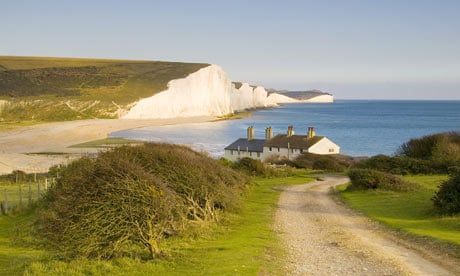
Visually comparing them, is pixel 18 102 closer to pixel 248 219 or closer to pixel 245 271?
pixel 248 219

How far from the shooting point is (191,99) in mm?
147750

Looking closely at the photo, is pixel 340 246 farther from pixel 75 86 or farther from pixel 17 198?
pixel 75 86

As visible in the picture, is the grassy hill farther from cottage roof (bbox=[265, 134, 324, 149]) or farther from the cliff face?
cottage roof (bbox=[265, 134, 324, 149])

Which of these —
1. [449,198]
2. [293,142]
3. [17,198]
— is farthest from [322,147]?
[449,198]

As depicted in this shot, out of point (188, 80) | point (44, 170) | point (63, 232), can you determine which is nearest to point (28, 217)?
point (63, 232)

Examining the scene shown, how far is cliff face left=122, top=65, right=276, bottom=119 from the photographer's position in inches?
5226

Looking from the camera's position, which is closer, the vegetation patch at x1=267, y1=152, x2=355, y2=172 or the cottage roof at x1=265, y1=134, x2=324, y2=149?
the vegetation patch at x1=267, y1=152, x2=355, y2=172

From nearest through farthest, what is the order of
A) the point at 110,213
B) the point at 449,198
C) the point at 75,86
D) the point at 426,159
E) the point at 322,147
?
the point at 110,213
the point at 449,198
the point at 426,159
the point at 322,147
the point at 75,86

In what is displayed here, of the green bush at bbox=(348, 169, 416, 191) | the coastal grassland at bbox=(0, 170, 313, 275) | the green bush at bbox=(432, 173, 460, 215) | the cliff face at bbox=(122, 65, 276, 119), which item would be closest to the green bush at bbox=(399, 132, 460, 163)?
the green bush at bbox=(348, 169, 416, 191)

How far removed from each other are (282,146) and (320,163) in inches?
Result: 321

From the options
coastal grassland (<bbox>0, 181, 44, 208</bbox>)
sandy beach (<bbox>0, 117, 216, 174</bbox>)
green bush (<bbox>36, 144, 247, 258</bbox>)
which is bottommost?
sandy beach (<bbox>0, 117, 216, 174</bbox>)

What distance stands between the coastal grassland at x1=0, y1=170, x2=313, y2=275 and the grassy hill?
301 feet

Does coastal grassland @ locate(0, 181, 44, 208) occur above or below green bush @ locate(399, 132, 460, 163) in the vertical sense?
below

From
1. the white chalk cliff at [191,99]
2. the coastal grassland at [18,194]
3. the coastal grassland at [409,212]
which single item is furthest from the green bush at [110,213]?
the white chalk cliff at [191,99]
